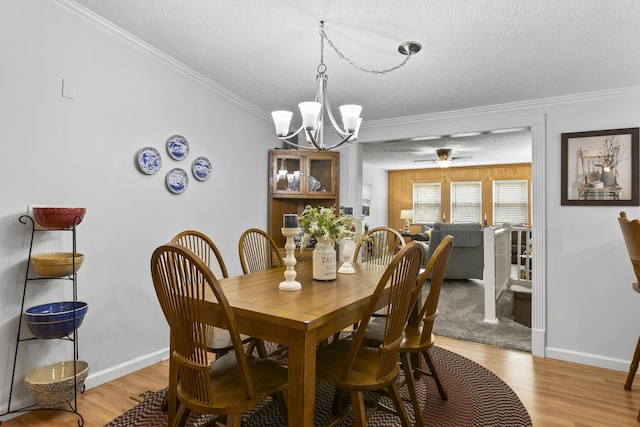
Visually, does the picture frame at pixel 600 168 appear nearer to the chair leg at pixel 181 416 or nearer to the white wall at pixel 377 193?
the chair leg at pixel 181 416

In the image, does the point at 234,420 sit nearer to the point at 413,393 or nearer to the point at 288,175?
the point at 413,393

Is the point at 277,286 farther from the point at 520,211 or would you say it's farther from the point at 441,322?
the point at 520,211

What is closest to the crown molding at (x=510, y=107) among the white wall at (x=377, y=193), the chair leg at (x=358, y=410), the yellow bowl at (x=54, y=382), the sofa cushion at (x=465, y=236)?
the sofa cushion at (x=465, y=236)

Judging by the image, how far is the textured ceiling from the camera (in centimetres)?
198

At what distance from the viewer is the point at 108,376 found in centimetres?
240

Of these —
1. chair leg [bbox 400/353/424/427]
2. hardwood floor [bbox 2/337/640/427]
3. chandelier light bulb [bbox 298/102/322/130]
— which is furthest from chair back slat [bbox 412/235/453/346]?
chandelier light bulb [bbox 298/102/322/130]

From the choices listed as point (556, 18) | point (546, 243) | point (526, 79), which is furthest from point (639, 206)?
point (556, 18)

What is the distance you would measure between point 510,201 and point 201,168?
25.8 ft

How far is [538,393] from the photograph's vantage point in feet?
8.01

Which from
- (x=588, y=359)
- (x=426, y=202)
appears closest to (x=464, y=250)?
(x=588, y=359)

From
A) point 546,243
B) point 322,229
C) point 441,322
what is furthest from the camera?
point 441,322

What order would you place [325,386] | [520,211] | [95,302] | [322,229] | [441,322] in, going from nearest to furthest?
[322,229] → [95,302] → [325,386] → [441,322] → [520,211]

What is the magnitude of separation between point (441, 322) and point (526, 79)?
8.42 ft

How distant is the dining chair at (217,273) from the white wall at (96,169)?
0.47 metres
